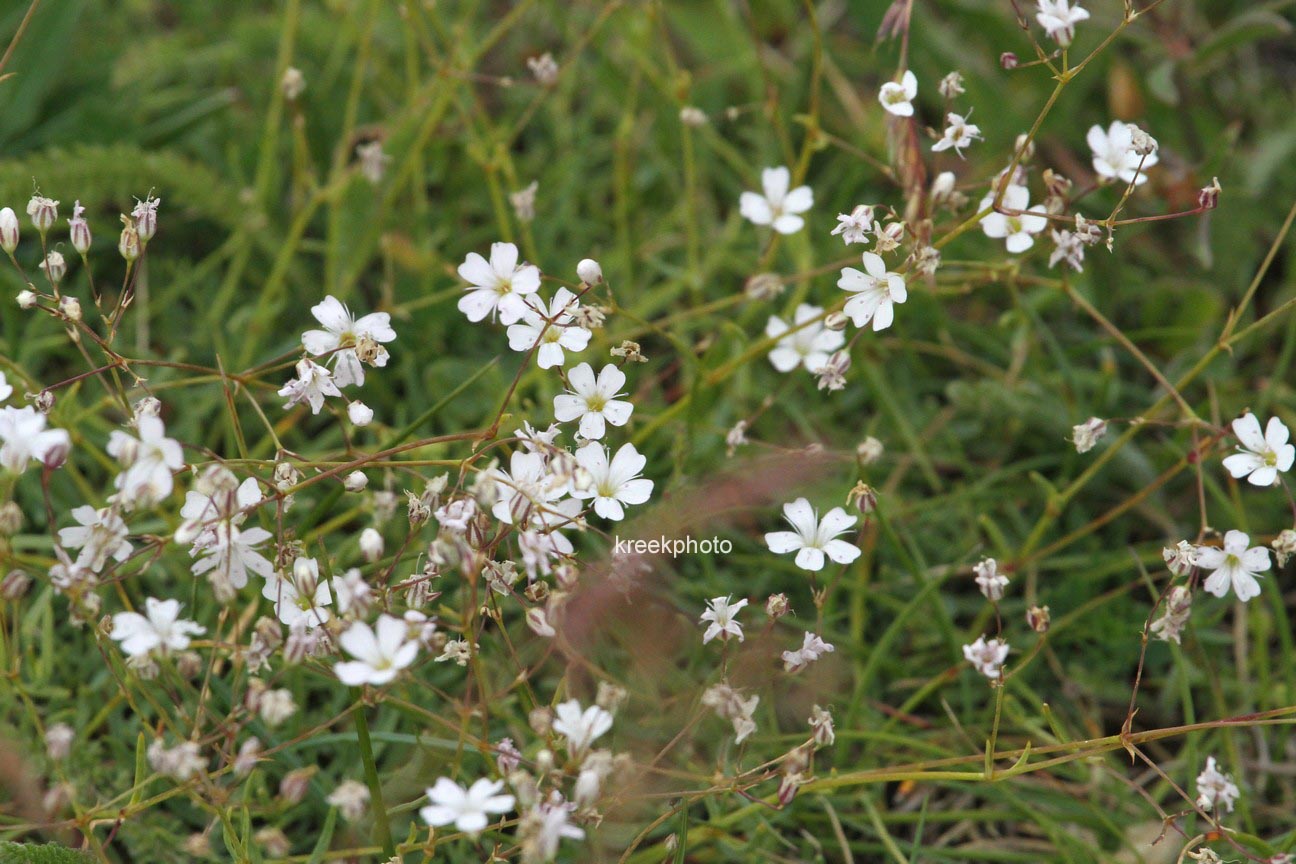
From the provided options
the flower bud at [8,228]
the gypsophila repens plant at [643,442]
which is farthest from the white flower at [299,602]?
the flower bud at [8,228]

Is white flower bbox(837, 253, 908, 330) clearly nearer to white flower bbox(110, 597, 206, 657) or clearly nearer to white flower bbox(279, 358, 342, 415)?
white flower bbox(279, 358, 342, 415)

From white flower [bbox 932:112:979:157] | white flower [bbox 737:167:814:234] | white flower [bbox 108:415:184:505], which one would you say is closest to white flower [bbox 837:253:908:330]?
white flower [bbox 932:112:979:157]

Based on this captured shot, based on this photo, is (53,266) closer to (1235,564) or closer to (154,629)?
(154,629)

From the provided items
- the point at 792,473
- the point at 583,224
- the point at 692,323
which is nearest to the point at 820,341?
the point at 792,473

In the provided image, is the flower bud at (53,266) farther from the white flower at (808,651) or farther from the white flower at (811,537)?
the white flower at (808,651)

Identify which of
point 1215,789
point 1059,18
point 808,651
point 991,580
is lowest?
point 1215,789

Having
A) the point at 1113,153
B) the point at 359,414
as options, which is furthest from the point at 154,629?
the point at 1113,153

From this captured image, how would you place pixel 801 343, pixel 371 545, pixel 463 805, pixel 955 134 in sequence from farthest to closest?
1. pixel 801 343
2. pixel 955 134
3. pixel 371 545
4. pixel 463 805
